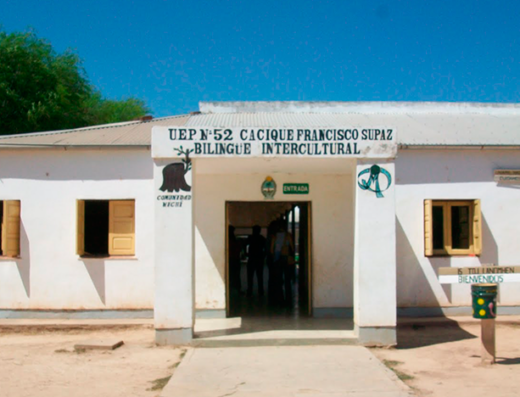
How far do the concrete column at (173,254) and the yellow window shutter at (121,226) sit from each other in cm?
277

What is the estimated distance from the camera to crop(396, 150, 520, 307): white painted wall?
10945 mm

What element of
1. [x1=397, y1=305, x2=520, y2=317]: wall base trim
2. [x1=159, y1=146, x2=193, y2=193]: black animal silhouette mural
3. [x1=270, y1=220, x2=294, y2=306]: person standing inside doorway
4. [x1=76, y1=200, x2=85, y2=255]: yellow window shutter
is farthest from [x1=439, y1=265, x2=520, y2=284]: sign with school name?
[x1=76, y1=200, x2=85, y2=255]: yellow window shutter

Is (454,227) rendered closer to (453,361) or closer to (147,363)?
(453,361)

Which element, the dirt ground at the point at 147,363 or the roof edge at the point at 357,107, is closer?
the dirt ground at the point at 147,363

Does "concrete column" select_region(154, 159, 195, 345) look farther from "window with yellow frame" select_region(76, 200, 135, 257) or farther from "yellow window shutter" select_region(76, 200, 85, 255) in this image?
"yellow window shutter" select_region(76, 200, 85, 255)

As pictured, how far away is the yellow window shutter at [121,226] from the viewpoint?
11.1m

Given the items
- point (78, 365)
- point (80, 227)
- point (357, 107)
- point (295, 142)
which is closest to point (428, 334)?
point (295, 142)

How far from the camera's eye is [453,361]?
784cm

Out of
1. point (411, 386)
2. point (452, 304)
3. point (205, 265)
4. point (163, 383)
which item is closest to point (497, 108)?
point (452, 304)

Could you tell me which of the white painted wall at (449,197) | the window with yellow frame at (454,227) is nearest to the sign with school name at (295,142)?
the white painted wall at (449,197)

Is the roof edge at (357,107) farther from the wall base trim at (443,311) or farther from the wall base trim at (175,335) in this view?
the wall base trim at (175,335)

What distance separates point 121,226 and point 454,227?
21.8 ft

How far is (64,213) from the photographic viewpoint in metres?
10.9

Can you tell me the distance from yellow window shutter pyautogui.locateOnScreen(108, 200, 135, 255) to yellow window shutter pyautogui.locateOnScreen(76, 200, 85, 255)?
20.0 inches
